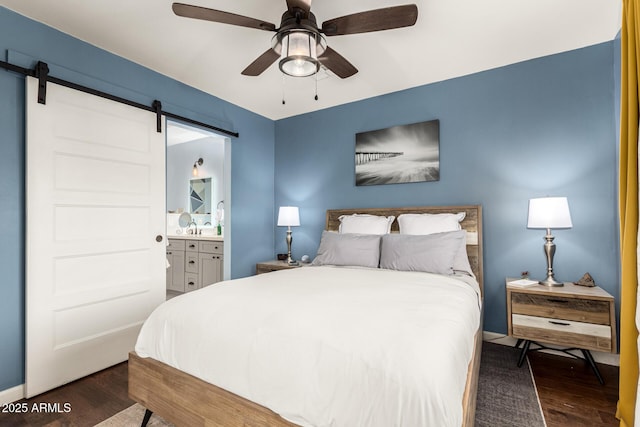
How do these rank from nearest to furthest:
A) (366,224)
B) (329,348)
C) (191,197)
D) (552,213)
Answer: (329,348)
(552,213)
(366,224)
(191,197)

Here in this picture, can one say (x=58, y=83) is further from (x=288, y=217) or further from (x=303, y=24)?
(x=288, y=217)

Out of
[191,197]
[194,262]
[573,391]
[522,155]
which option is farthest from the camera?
[191,197]

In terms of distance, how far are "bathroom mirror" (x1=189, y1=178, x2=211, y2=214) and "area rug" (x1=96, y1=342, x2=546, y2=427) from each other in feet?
12.6

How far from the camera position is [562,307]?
89.1 inches

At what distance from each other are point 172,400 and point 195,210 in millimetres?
4449

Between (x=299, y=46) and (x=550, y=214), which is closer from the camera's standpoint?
(x=299, y=46)

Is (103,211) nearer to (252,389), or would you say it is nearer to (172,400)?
(172,400)

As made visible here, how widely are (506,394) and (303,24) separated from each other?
2595 millimetres

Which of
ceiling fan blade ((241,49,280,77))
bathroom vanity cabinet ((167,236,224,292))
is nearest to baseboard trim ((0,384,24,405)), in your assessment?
bathroom vanity cabinet ((167,236,224,292))

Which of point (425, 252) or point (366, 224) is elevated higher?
point (366, 224)

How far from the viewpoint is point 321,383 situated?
1.13 metres

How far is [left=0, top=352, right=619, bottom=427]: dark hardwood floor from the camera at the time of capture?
5.99 ft

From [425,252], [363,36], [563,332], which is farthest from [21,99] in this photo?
[563,332]

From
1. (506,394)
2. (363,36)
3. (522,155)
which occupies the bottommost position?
(506,394)
